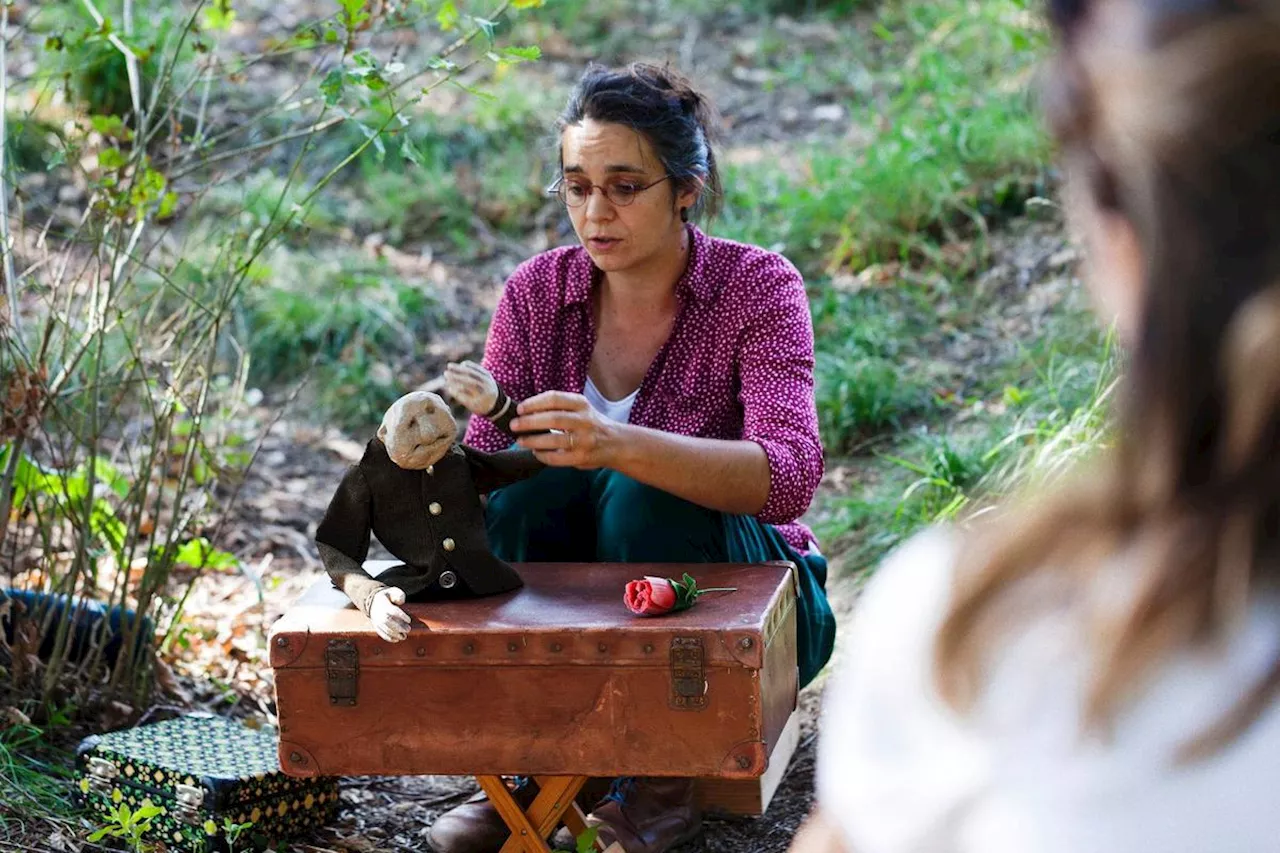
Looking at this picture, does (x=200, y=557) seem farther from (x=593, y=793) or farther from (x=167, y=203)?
(x=593, y=793)

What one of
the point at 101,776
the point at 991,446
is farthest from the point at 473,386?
the point at 991,446

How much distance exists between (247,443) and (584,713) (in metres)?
2.96

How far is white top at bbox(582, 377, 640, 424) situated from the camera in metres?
3.19

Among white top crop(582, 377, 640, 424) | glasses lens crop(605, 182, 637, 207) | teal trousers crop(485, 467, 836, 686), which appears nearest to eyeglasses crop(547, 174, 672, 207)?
glasses lens crop(605, 182, 637, 207)

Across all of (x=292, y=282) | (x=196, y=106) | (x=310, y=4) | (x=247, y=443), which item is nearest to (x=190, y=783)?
(x=247, y=443)

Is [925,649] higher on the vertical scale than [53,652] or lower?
higher

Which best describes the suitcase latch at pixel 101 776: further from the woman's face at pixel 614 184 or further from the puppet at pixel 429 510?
the woman's face at pixel 614 184

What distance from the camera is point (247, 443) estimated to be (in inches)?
210

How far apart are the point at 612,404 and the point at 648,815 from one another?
31.5 inches

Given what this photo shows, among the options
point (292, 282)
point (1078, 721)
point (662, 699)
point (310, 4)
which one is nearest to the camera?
point (1078, 721)

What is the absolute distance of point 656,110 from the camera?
307 centimetres

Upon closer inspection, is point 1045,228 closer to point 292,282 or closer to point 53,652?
point 292,282

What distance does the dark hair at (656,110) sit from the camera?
305 centimetres

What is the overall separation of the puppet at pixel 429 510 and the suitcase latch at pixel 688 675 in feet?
1.25
